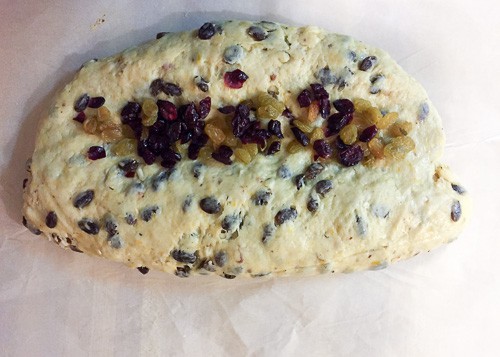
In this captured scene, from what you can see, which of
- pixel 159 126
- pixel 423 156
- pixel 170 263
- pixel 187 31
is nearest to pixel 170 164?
pixel 159 126

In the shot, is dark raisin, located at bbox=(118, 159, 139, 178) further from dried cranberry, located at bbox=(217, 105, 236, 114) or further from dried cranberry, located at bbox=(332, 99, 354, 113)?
dried cranberry, located at bbox=(332, 99, 354, 113)

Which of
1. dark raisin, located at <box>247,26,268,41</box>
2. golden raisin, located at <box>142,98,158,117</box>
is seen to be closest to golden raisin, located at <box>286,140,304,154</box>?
dark raisin, located at <box>247,26,268,41</box>

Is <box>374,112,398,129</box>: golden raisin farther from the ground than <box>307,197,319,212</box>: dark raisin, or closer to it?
farther from the ground

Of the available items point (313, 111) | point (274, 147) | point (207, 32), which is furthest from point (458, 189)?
point (207, 32)

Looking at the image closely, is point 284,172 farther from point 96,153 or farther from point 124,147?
point 96,153

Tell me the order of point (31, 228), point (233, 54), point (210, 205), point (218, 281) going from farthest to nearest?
point (218, 281) → point (31, 228) → point (233, 54) → point (210, 205)
